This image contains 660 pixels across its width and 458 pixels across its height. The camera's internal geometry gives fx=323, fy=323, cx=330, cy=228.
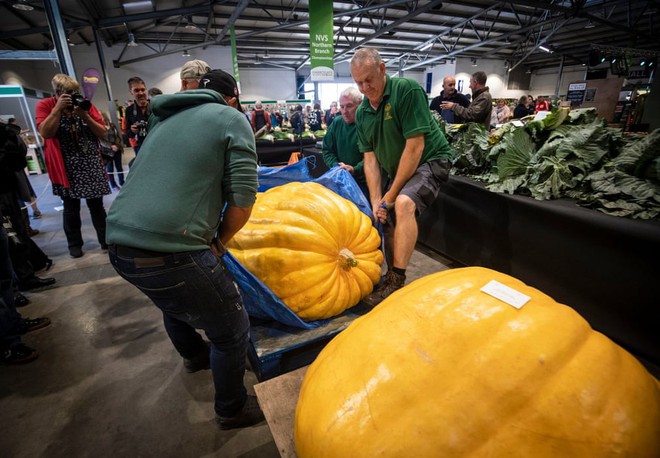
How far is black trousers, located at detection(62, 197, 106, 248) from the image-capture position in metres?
3.89

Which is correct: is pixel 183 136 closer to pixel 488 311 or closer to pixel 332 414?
pixel 332 414

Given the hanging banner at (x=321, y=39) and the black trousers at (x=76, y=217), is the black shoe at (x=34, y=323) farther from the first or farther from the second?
the hanging banner at (x=321, y=39)

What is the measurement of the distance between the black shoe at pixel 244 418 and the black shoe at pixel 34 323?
2111mm

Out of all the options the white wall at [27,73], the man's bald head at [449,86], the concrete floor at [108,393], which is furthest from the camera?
the white wall at [27,73]

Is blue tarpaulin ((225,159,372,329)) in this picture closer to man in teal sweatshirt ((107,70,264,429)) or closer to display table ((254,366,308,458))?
man in teal sweatshirt ((107,70,264,429))

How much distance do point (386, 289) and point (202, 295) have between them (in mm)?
1313

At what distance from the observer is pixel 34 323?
2771 mm

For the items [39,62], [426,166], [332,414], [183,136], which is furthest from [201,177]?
[39,62]

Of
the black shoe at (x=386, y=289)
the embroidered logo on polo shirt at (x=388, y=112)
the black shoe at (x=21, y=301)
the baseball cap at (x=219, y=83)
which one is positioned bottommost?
the black shoe at (x=21, y=301)

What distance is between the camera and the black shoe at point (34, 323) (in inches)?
107

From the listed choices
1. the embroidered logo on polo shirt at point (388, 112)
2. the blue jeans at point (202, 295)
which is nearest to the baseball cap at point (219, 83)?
the blue jeans at point (202, 295)

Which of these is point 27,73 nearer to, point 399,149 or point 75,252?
point 75,252

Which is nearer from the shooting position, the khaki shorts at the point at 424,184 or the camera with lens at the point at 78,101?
the khaki shorts at the point at 424,184

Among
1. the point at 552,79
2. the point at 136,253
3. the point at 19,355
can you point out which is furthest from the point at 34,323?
the point at 552,79
